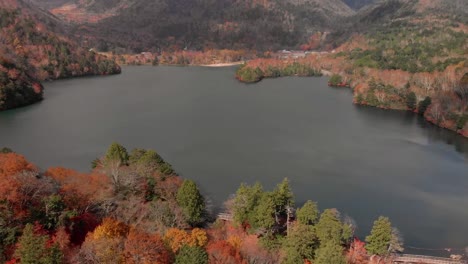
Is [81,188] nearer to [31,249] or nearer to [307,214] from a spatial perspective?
[31,249]

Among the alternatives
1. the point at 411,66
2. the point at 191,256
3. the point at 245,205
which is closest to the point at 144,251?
the point at 191,256

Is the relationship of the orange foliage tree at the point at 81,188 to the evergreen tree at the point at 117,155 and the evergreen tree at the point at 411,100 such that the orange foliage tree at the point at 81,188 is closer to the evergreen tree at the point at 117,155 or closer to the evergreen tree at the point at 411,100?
the evergreen tree at the point at 117,155

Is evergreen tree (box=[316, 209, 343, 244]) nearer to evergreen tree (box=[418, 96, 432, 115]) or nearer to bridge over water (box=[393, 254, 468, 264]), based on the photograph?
bridge over water (box=[393, 254, 468, 264])

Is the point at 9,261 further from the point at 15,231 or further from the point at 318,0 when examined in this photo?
the point at 318,0

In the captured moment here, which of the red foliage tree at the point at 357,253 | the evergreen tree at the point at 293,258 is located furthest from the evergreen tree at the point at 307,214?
the evergreen tree at the point at 293,258

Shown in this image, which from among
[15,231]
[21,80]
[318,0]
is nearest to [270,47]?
[318,0]

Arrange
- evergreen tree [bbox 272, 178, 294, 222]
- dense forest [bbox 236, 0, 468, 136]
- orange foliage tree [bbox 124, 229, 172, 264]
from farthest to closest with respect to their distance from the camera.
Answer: dense forest [bbox 236, 0, 468, 136], evergreen tree [bbox 272, 178, 294, 222], orange foliage tree [bbox 124, 229, 172, 264]

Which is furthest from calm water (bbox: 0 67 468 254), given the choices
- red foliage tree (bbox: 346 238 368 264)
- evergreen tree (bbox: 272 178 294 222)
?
evergreen tree (bbox: 272 178 294 222)
